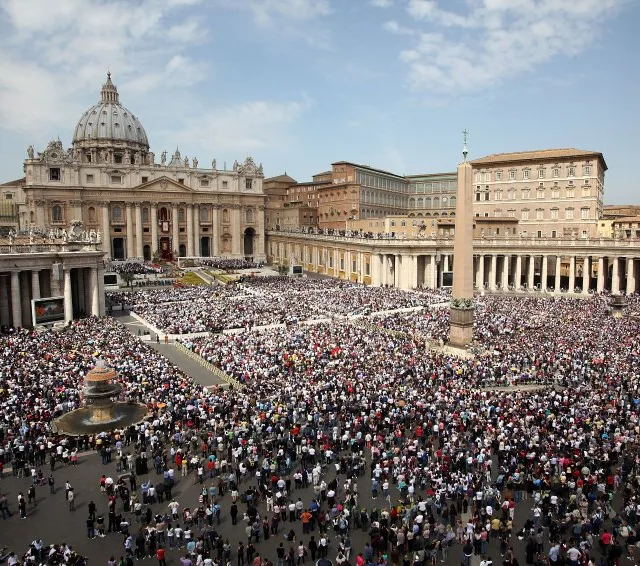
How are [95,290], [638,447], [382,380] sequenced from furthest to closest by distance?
[95,290]
[382,380]
[638,447]

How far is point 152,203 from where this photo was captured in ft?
327

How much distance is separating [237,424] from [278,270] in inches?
2574

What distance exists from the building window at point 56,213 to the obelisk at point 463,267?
76843 millimetres

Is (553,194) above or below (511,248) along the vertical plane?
above

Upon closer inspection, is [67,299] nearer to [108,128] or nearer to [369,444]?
[369,444]

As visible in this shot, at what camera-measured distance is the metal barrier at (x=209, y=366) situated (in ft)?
94.6

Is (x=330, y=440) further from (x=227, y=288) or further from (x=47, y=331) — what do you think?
(x=227, y=288)

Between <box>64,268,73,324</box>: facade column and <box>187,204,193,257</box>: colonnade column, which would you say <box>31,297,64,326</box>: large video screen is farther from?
<box>187,204,193,257</box>: colonnade column

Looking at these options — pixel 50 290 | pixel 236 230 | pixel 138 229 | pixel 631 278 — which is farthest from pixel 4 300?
pixel 236 230

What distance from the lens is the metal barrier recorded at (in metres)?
28.8

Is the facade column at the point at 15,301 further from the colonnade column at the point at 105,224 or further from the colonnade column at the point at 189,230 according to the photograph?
the colonnade column at the point at 189,230

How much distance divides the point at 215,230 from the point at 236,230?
394 centimetres

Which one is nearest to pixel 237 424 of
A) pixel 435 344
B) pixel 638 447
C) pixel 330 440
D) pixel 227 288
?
pixel 330 440

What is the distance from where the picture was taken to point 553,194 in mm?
77750
